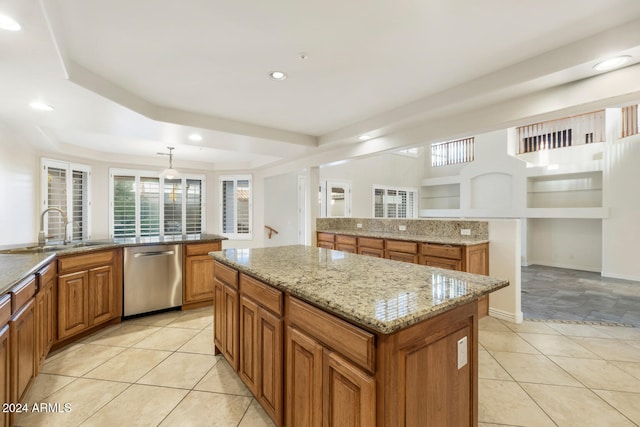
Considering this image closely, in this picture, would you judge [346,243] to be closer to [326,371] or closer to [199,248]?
[199,248]

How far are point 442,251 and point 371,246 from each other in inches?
45.4

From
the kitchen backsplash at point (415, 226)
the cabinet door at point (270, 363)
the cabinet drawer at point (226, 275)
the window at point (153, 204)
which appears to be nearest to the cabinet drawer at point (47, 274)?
the cabinet drawer at point (226, 275)

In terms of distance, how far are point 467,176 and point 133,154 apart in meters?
8.52

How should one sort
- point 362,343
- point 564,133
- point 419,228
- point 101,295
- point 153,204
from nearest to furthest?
point 362,343 → point 101,295 → point 419,228 → point 153,204 → point 564,133

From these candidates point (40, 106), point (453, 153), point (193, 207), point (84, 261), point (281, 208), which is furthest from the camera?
point (453, 153)

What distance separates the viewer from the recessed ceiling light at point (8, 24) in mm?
1393

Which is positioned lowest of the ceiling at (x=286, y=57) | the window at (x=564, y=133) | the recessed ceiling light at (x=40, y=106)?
the recessed ceiling light at (x=40, y=106)

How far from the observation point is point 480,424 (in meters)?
1.71

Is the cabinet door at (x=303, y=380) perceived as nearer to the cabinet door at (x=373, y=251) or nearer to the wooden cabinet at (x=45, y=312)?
the wooden cabinet at (x=45, y=312)

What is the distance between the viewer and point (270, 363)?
1623mm

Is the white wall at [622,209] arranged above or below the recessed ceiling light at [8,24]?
below

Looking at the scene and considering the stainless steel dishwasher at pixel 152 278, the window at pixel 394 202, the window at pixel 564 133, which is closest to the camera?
the stainless steel dishwasher at pixel 152 278

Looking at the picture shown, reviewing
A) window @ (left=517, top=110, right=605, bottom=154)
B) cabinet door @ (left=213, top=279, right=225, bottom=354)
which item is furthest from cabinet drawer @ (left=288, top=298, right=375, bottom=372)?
window @ (left=517, top=110, right=605, bottom=154)

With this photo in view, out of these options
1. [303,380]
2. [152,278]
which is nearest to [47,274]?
[152,278]
